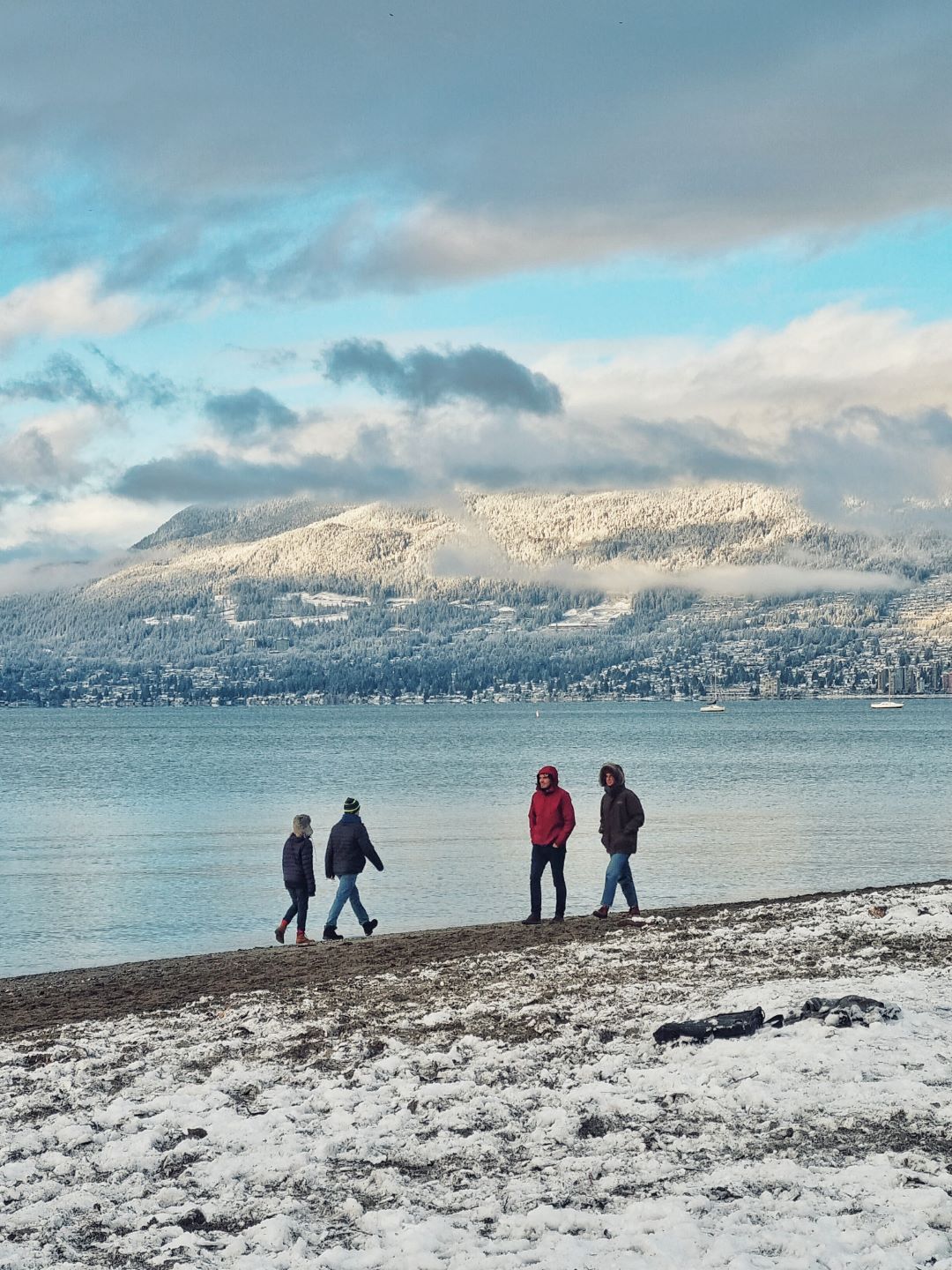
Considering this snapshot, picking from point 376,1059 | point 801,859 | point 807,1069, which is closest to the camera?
point 807,1069

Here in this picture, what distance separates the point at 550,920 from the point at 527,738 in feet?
462

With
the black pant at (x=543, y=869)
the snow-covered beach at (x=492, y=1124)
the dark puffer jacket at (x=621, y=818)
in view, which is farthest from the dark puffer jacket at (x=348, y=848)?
the snow-covered beach at (x=492, y=1124)

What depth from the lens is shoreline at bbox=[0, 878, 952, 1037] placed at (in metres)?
15.5

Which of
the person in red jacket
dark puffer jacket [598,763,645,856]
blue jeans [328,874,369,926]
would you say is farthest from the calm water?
dark puffer jacket [598,763,645,856]

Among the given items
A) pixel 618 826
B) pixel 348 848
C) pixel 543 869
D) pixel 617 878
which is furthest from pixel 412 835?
pixel 618 826

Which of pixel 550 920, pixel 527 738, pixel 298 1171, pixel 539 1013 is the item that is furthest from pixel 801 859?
pixel 527 738

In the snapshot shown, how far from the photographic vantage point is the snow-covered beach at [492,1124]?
776 cm

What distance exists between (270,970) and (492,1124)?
8.29m

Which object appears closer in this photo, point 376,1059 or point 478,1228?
point 478,1228

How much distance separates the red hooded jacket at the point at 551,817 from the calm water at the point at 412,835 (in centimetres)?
816

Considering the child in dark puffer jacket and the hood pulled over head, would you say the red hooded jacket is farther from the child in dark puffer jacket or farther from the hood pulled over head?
the child in dark puffer jacket

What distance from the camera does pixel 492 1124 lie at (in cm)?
985

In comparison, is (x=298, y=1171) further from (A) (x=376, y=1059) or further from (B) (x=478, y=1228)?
(A) (x=376, y=1059)

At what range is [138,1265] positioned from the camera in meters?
7.61
